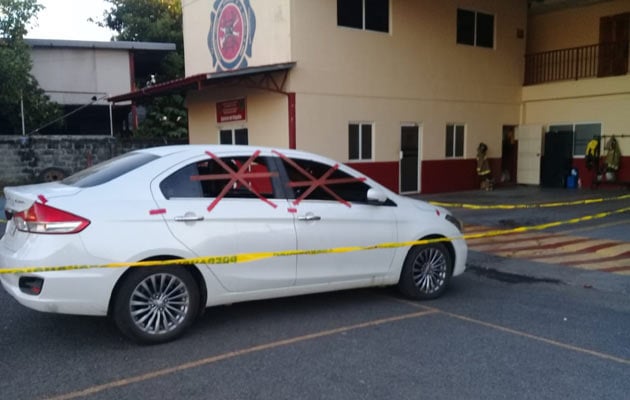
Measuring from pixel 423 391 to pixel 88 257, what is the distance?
2.68 meters

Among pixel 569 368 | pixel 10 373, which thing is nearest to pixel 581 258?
pixel 569 368

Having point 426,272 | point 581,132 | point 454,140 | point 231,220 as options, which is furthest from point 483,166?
point 231,220

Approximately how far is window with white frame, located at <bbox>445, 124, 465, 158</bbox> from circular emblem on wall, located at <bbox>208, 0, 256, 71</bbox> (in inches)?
264

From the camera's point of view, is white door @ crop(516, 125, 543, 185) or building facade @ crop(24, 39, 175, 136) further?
building facade @ crop(24, 39, 175, 136)

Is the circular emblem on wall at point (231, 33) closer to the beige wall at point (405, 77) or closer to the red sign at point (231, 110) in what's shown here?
the red sign at point (231, 110)

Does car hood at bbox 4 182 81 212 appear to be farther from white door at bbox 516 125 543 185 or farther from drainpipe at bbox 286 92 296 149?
white door at bbox 516 125 543 185

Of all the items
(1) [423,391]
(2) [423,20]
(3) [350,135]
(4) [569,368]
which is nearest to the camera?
(1) [423,391]

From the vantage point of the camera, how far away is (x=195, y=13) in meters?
17.5

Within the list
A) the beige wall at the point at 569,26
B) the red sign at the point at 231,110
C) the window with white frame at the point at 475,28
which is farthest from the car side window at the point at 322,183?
the beige wall at the point at 569,26

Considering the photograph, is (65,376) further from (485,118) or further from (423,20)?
(485,118)

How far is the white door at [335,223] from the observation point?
5.29 metres

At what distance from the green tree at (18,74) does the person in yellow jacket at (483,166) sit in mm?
15478

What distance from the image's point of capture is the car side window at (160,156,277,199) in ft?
15.7

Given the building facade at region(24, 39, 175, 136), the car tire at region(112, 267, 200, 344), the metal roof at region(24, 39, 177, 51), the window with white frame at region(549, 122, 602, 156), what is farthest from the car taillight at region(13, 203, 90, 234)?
the metal roof at region(24, 39, 177, 51)
